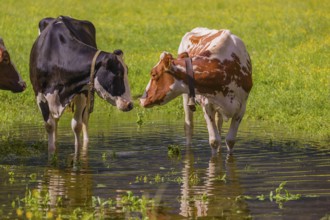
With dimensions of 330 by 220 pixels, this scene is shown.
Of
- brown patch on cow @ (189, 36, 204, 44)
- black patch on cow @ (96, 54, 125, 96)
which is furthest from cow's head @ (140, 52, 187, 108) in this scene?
brown patch on cow @ (189, 36, 204, 44)

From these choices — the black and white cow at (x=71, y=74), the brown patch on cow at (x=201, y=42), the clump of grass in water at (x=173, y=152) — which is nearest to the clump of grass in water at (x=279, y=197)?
the black and white cow at (x=71, y=74)

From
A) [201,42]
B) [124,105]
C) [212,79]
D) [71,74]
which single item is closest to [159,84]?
[124,105]

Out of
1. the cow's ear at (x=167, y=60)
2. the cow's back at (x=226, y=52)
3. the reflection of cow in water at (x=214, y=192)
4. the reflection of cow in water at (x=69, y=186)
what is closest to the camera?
the reflection of cow in water at (x=214, y=192)

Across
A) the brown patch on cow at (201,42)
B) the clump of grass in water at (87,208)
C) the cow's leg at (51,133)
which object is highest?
the brown patch on cow at (201,42)

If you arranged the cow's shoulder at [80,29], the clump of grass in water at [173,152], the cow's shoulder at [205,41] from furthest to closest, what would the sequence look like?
the cow's shoulder at [80,29]
the clump of grass in water at [173,152]
the cow's shoulder at [205,41]

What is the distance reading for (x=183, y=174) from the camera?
41.2ft

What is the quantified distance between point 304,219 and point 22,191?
11.7 ft

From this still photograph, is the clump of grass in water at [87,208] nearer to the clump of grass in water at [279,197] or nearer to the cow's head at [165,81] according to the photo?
the clump of grass in water at [279,197]

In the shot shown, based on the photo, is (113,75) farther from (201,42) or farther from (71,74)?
(201,42)

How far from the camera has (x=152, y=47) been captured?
30.4 metres

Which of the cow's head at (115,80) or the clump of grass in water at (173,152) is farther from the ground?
the cow's head at (115,80)

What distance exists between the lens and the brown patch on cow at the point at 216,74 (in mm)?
13359

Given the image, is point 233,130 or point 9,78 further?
point 9,78

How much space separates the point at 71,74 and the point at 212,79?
6.79 feet
